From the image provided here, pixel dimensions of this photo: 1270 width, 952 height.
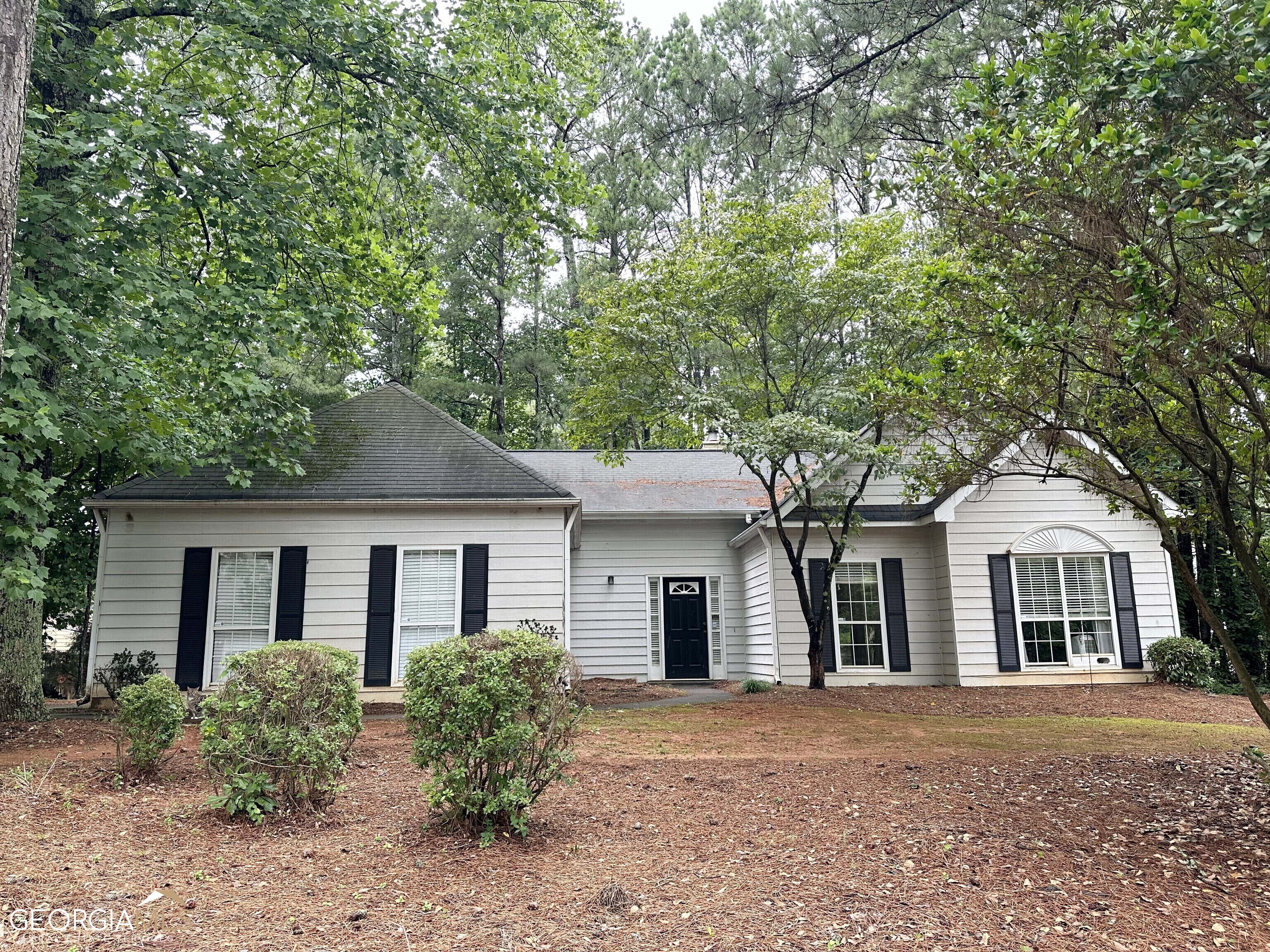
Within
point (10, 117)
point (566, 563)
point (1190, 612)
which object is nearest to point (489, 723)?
point (10, 117)

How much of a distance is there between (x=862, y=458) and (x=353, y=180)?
7.87m

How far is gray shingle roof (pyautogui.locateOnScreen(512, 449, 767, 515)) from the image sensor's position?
15008mm

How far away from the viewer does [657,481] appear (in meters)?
16.5

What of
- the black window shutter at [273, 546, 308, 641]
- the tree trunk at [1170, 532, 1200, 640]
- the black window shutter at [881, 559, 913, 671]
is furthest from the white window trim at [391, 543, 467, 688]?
the tree trunk at [1170, 532, 1200, 640]

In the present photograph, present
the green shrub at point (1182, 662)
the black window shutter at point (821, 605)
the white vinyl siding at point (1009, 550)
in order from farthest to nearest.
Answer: the black window shutter at point (821, 605)
the white vinyl siding at point (1009, 550)
the green shrub at point (1182, 662)

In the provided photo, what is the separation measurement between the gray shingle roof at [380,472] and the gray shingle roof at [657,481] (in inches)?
105

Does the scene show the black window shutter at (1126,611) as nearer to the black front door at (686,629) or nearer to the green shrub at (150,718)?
the black front door at (686,629)

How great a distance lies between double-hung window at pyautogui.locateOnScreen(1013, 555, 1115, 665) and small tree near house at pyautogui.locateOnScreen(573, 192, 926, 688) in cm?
316

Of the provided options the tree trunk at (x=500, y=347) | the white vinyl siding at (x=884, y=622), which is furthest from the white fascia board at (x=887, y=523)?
the tree trunk at (x=500, y=347)

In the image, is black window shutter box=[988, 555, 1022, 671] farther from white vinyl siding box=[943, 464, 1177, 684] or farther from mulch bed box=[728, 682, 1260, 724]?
mulch bed box=[728, 682, 1260, 724]

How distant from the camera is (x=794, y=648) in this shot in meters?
13.0

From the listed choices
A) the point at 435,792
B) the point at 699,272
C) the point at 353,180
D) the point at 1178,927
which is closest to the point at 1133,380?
the point at 1178,927

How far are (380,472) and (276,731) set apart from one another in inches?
291

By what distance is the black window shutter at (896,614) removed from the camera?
12992mm
